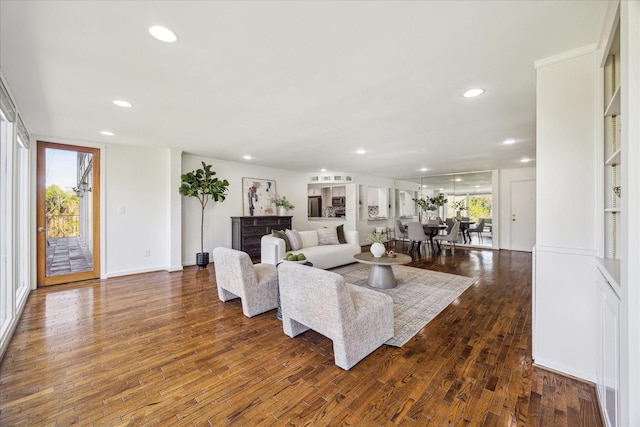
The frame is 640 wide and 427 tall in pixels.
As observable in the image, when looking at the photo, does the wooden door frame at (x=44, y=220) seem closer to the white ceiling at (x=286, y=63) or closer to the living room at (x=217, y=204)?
the living room at (x=217, y=204)

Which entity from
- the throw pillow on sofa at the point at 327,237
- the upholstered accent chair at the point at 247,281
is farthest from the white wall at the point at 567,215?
the throw pillow on sofa at the point at 327,237

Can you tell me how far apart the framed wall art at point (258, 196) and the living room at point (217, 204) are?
15 cm

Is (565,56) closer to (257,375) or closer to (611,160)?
(611,160)

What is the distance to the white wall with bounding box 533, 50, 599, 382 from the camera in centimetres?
186

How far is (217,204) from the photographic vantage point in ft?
20.0

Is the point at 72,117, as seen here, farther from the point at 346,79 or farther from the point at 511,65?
the point at 511,65

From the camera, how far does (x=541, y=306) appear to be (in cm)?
206

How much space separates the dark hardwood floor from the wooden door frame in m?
1.22

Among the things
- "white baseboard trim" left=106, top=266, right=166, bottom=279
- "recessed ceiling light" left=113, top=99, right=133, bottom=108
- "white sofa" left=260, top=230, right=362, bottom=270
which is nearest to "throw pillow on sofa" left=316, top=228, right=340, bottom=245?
"white sofa" left=260, top=230, right=362, bottom=270

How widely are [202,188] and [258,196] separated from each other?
1.66 m

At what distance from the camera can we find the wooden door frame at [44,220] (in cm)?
411

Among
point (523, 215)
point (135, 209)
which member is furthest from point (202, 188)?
point (523, 215)

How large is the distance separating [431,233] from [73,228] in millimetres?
7811

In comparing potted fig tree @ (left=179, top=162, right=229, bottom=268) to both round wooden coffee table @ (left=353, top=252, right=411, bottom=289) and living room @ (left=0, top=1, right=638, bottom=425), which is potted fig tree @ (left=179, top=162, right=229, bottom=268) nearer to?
living room @ (left=0, top=1, right=638, bottom=425)
